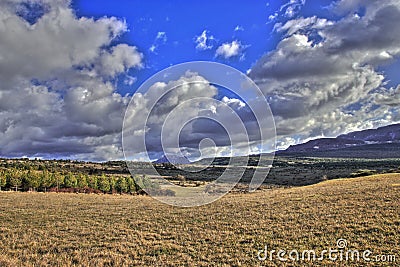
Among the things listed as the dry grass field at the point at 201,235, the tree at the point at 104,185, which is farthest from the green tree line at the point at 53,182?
the dry grass field at the point at 201,235

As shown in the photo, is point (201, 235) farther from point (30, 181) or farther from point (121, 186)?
point (121, 186)

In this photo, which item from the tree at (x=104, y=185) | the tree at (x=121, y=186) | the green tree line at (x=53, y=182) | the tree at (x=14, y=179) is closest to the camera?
the tree at (x=14, y=179)

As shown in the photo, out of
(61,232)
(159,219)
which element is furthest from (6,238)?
(159,219)

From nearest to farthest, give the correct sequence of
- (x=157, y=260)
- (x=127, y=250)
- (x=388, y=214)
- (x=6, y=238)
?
(x=157, y=260) → (x=127, y=250) → (x=6, y=238) → (x=388, y=214)

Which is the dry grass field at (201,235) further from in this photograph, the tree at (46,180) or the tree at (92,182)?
the tree at (92,182)

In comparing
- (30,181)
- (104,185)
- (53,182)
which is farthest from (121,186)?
(30,181)

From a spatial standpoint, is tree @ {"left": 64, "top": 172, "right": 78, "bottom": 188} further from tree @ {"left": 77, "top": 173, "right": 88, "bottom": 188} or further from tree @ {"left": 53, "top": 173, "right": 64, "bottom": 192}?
tree @ {"left": 53, "top": 173, "right": 64, "bottom": 192}

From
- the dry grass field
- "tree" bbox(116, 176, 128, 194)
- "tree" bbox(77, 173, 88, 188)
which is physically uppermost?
the dry grass field

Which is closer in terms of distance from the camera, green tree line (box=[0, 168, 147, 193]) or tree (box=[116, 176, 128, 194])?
green tree line (box=[0, 168, 147, 193])

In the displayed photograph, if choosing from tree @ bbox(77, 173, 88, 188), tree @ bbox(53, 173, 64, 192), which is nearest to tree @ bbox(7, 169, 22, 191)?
tree @ bbox(53, 173, 64, 192)

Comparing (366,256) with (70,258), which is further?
(70,258)

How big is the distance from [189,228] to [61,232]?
856 cm

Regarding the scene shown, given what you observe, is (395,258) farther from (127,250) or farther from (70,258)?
(70,258)

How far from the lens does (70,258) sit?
14359 millimetres
